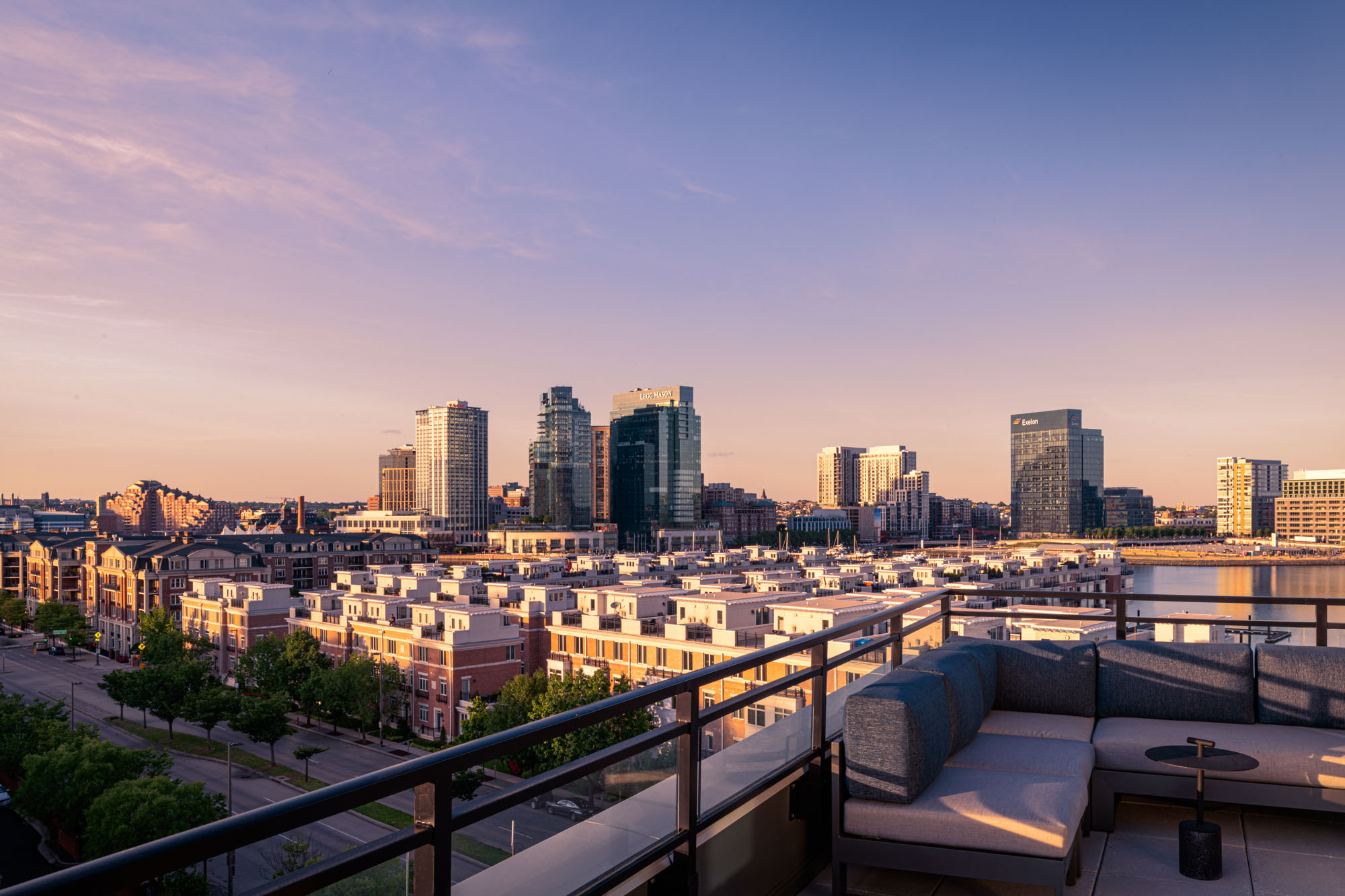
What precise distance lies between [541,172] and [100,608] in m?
56.2

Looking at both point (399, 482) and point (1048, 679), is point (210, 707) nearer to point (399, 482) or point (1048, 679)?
point (1048, 679)

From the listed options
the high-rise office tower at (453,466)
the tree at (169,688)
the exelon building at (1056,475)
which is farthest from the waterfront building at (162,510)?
the tree at (169,688)

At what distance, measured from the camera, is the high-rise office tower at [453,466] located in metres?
146

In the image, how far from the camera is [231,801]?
24.1 meters

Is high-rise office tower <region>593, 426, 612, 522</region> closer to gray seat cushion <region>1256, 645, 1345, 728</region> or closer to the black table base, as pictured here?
gray seat cushion <region>1256, 645, 1345, 728</region>

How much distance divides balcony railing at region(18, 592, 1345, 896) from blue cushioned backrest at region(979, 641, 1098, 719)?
0.79m

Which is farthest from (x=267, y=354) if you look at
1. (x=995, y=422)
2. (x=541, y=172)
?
(x=995, y=422)

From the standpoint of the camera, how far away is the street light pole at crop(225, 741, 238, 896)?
134cm

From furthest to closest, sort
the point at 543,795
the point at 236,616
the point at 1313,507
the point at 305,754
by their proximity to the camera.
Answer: the point at 1313,507, the point at 236,616, the point at 305,754, the point at 543,795

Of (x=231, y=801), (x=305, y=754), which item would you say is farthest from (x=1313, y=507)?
(x=231, y=801)

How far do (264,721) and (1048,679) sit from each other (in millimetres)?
29448

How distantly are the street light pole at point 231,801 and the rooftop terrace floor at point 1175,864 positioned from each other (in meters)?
2.21

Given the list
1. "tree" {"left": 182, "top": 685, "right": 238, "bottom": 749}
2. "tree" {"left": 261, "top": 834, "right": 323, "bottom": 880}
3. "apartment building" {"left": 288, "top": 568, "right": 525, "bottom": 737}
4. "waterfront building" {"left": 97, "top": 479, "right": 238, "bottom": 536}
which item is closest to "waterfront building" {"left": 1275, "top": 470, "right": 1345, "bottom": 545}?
"apartment building" {"left": 288, "top": 568, "right": 525, "bottom": 737}

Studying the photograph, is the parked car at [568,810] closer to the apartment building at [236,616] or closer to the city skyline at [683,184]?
the city skyline at [683,184]
